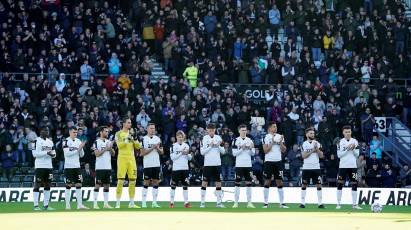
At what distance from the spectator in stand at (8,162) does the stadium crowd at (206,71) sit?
0.05 meters

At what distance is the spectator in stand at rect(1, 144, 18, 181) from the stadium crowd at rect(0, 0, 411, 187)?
5cm

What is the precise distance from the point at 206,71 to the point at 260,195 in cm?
918

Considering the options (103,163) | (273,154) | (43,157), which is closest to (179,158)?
(103,163)

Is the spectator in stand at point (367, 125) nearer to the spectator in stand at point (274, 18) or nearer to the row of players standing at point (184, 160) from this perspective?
the spectator in stand at point (274, 18)

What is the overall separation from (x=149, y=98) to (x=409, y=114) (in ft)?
41.6

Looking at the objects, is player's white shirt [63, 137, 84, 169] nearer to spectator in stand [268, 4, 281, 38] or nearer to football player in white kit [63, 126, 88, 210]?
football player in white kit [63, 126, 88, 210]

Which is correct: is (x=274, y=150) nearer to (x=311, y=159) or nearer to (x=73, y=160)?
(x=311, y=159)

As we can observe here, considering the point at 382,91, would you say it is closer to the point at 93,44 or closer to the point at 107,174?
the point at 93,44

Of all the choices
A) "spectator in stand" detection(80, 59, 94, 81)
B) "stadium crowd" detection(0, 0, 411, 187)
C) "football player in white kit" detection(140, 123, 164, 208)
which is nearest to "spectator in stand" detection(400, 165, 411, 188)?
"stadium crowd" detection(0, 0, 411, 187)

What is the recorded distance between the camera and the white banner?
4416 cm

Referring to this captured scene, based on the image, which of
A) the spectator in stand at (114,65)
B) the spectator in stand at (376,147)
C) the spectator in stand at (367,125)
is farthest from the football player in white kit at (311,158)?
the spectator in stand at (114,65)

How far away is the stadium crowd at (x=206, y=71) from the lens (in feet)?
155

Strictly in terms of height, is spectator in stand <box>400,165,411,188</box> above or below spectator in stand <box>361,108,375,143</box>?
below
